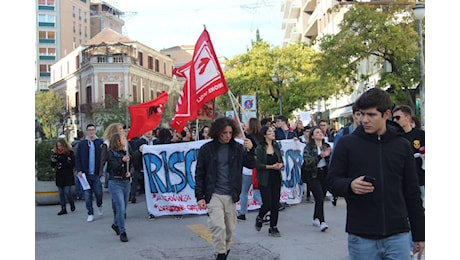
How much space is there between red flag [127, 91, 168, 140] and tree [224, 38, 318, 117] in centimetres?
2966

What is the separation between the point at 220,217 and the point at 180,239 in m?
2.29

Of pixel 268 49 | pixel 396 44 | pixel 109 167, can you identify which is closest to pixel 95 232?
pixel 109 167

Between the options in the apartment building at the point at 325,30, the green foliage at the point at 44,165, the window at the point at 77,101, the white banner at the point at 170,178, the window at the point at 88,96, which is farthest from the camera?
the window at the point at 77,101

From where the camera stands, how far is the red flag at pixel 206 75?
836 cm

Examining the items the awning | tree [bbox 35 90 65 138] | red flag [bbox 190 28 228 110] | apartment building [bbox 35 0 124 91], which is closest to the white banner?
red flag [bbox 190 28 228 110]

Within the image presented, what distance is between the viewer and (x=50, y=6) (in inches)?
3514

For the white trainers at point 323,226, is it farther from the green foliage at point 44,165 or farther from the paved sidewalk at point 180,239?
the green foliage at point 44,165

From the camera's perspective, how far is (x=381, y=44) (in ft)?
80.7

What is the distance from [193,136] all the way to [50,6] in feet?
267

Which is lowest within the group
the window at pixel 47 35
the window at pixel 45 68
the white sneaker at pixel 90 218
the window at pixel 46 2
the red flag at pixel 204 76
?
the white sneaker at pixel 90 218

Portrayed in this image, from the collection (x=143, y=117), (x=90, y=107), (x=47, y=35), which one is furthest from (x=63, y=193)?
(x=47, y=35)

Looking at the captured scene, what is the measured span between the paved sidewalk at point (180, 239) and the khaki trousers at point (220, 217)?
2.51 ft

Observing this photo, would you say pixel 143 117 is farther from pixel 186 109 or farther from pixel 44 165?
pixel 44 165

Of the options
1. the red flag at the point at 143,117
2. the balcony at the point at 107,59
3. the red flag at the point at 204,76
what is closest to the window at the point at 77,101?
the balcony at the point at 107,59
